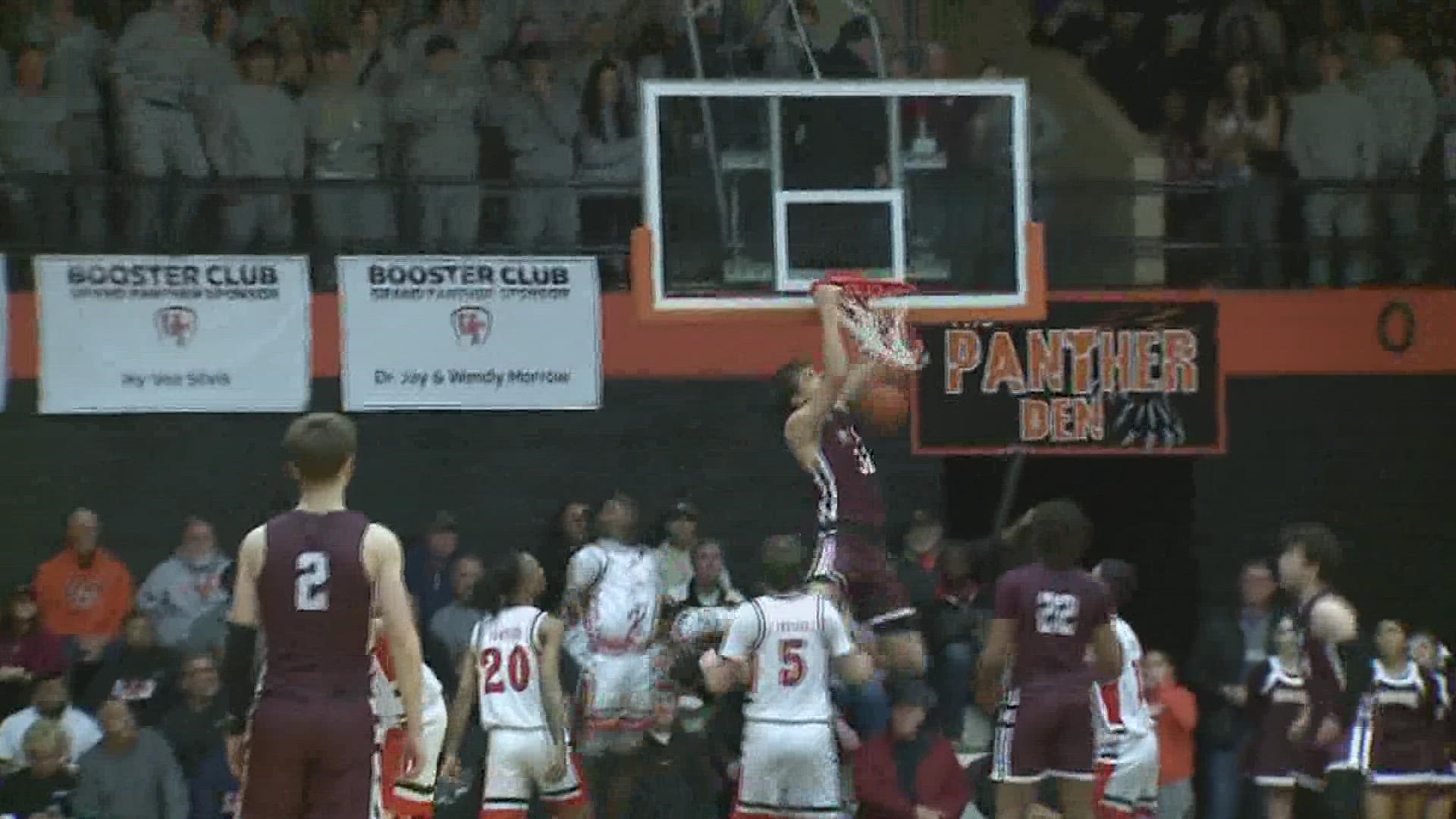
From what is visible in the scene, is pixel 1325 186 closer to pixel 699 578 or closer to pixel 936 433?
pixel 936 433

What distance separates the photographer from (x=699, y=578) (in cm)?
1491

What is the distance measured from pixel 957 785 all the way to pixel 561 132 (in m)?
5.72

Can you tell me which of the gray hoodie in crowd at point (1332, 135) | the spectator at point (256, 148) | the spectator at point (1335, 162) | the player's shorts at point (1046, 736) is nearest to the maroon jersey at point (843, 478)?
the player's shorts at point (1046, 736)

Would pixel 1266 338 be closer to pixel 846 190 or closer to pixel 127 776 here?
pixel 846 190

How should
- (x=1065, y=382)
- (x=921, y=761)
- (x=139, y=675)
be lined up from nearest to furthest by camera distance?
1. (x=921, y=761)
2. (x=139, y=675)
3. (x=1065, y=382)

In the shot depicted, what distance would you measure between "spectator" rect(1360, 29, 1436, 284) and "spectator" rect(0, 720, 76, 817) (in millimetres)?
9613

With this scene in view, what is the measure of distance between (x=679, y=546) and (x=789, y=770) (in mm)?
4600

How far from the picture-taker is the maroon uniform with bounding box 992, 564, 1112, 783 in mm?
10156

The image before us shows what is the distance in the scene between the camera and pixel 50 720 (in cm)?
1391

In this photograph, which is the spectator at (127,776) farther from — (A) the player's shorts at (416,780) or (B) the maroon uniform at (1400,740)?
(B) the maroon uniform at (1400,740)

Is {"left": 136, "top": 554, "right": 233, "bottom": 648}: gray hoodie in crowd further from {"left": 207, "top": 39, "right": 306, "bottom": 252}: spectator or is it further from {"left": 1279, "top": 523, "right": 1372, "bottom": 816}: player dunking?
{"left": 1279, "top": 523, "right": 1372, "bottom": 816}: player dunking

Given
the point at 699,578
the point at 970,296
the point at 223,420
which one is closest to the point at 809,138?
the point at 970,296

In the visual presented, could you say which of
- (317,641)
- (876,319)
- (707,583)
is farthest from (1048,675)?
(707,583)

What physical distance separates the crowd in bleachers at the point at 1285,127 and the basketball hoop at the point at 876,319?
6569mm
